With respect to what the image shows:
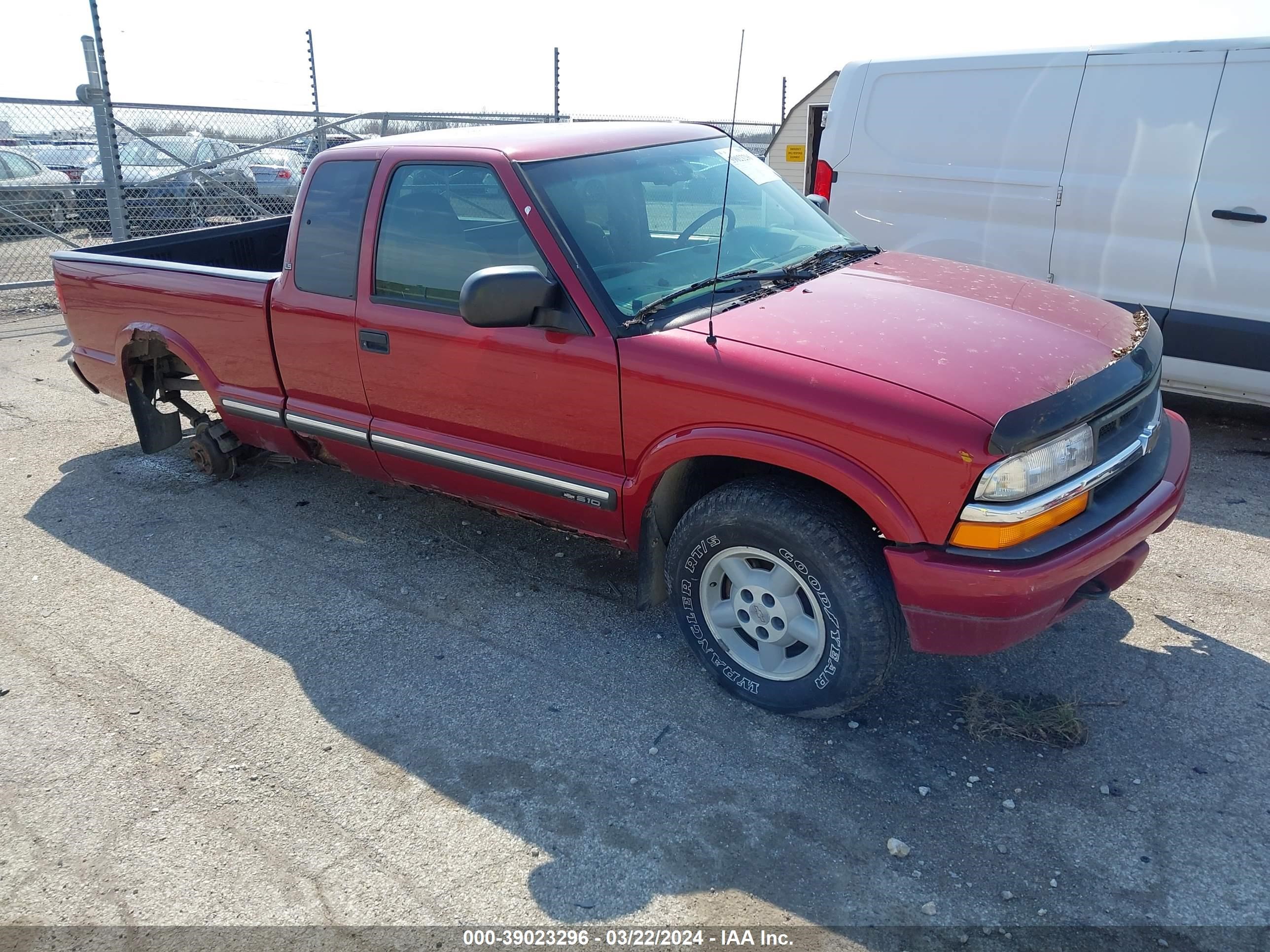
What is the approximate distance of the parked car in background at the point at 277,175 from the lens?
1275cm

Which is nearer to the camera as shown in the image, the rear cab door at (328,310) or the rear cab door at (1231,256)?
the rear cab door at (328,310)

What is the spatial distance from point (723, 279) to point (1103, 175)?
3.36 meters

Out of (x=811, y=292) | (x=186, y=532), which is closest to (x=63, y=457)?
(x=186, y=532)

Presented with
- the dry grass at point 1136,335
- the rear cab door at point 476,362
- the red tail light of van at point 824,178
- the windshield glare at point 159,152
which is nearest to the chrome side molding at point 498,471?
the rear cab door at point 476,362

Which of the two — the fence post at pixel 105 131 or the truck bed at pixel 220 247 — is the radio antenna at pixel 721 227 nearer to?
the truck bed at pixel 220 247

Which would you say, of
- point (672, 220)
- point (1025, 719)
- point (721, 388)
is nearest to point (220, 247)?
point (672, 220)

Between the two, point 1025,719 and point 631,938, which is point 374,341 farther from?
point 1025,719

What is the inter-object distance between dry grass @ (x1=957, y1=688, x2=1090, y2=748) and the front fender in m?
0.82

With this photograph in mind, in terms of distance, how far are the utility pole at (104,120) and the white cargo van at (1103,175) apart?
744cm

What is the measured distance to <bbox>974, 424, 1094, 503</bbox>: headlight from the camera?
2.65 metres

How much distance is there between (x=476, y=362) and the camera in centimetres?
363

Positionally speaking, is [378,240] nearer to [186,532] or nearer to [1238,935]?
[186,532]

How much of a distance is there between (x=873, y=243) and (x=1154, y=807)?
4711 mm

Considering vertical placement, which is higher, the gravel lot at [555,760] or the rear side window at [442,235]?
the rear side window at [442,235]
